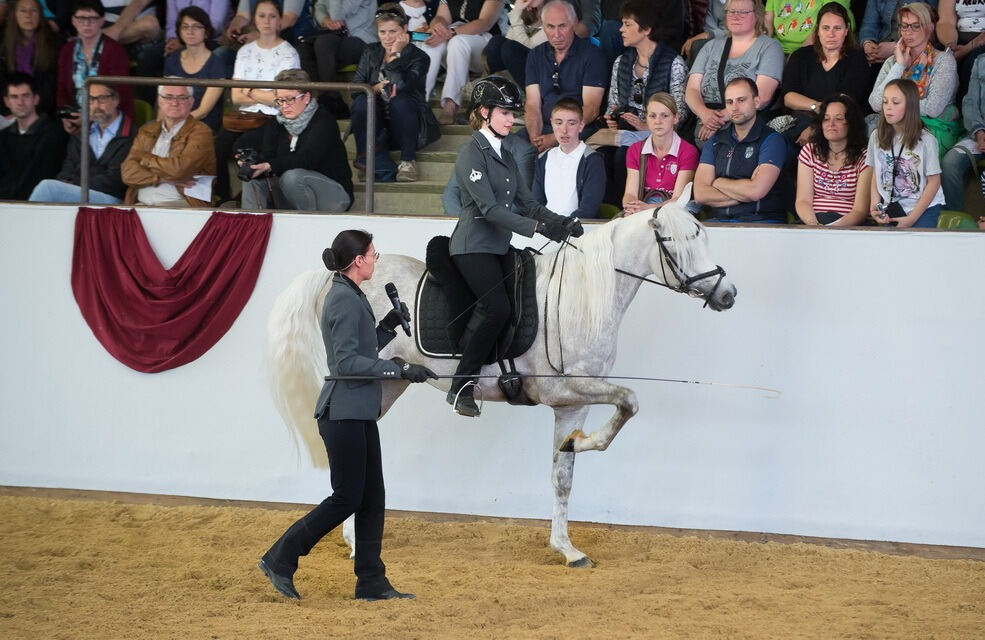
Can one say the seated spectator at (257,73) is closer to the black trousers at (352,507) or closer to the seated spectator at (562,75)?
the seated spectator at (562,75)

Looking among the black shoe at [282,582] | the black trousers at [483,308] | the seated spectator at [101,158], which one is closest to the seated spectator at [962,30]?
the black trousers at [483,308]

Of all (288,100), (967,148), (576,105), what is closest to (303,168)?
(288,100)

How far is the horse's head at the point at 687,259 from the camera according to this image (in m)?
6.05

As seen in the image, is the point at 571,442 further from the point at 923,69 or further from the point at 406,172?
the point at 923,69

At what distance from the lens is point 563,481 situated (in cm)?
640

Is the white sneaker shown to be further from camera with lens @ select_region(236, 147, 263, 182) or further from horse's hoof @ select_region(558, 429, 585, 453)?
horse's hoof @ select_region(558, 429, 585, 453)

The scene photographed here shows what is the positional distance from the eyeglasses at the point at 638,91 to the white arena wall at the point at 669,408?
1.91 m

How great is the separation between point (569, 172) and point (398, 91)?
186 centimetres

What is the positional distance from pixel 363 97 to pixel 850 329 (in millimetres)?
3908

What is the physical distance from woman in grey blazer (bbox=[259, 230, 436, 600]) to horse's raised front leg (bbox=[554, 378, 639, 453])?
1.13m

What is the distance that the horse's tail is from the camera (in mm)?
6285

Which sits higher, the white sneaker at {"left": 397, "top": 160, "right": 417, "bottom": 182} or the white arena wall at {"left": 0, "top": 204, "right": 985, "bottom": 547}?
the white sneaker at {"left": 397, "top": 160, "right": 417, "bottom": 182}

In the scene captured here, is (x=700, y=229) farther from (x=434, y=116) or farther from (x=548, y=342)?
(x=434, y=116)

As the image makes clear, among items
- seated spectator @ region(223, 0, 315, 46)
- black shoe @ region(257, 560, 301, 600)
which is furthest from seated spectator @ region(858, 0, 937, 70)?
black shoe @ region(257, 560, 301, 600)
